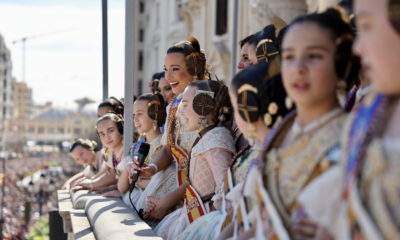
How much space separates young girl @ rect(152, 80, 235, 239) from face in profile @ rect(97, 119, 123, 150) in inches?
75.8

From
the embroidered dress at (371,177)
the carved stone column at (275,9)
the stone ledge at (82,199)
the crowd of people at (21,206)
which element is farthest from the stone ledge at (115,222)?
the crowd of people at (21,206)

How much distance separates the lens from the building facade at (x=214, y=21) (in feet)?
49.2

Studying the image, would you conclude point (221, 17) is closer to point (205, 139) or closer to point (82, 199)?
point (82, 199)

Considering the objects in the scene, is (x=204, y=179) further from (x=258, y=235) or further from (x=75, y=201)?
(x=75, y=201)

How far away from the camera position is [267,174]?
2.02m

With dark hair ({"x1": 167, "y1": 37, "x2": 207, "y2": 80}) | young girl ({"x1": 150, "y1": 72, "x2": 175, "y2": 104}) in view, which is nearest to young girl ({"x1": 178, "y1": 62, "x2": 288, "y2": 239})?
dark hair ({"x1": 167, "y1": 37, "x2": 207, "y2": 80})

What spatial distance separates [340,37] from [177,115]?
2023 mm

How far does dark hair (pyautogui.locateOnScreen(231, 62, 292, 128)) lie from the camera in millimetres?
2248

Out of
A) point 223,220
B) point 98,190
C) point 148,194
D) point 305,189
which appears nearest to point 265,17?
point 98,190

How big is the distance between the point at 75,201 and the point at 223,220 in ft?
7.42

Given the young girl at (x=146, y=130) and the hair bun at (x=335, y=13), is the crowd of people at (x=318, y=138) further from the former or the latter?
the young girl at (x=146, y=130)

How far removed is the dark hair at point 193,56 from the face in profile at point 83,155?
3.52 metres

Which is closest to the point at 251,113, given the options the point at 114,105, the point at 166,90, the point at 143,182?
the point at 143,182

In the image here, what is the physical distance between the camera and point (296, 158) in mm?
1907
